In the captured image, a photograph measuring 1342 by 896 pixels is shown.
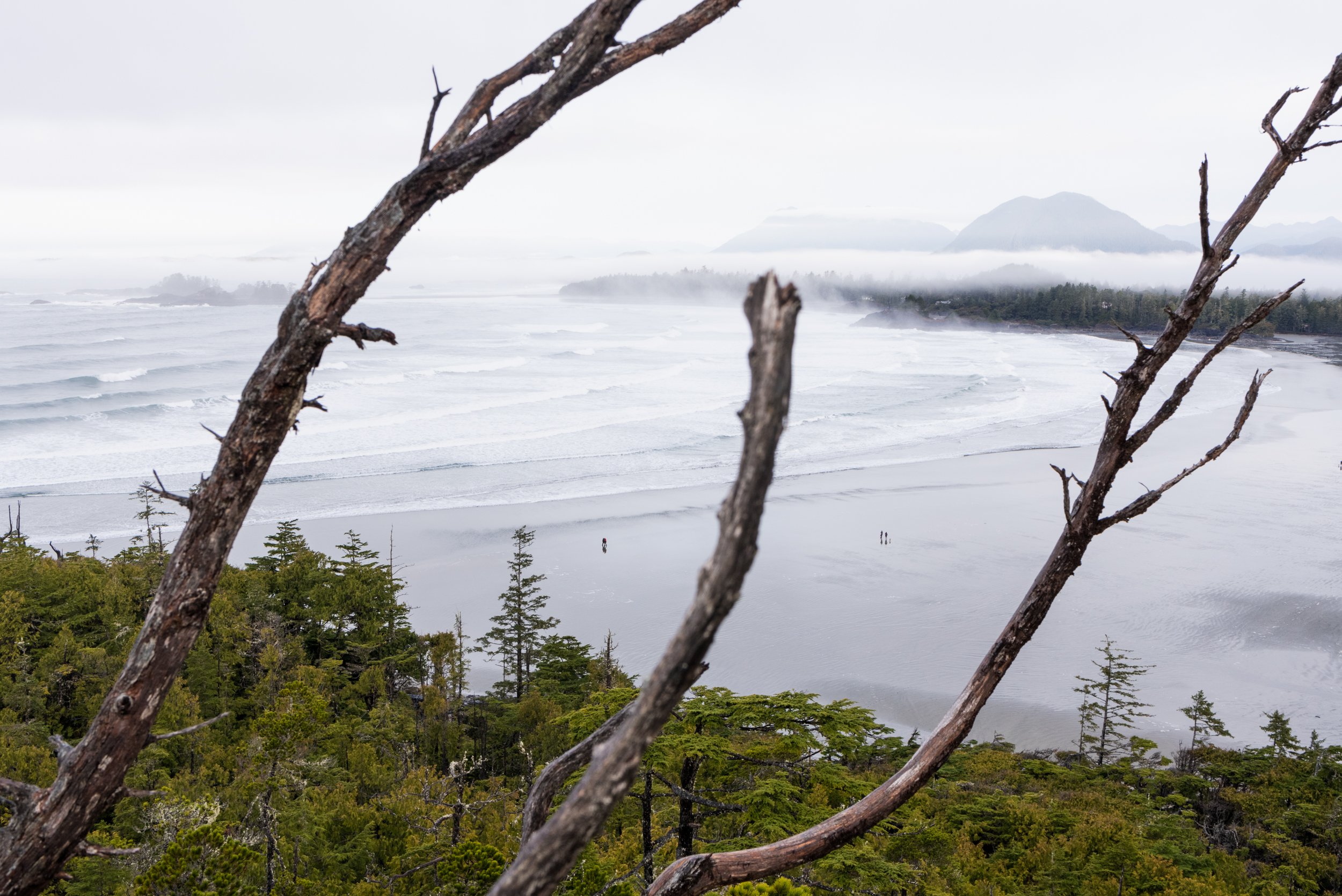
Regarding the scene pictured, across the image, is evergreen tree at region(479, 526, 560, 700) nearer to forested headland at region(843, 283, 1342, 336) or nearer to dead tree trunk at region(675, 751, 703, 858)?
dead tree trunk at region(675, 751, 703, 858)

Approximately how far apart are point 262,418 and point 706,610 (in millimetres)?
1466

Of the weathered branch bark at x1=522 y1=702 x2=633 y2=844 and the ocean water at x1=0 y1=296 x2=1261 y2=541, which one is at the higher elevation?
the weathered branch bark at x1=522 y1=702 x2=633 y2=844

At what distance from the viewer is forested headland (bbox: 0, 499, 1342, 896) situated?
20.7 feet

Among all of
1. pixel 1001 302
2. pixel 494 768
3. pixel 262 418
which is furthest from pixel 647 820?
pixel 1001 302

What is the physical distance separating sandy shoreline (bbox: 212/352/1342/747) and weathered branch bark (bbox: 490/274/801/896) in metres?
14.1

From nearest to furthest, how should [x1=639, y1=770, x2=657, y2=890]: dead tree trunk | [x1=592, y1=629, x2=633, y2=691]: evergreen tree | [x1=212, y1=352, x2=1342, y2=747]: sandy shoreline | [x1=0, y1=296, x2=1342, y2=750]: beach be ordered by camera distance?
[x1=639, y1=770, x2=657, y2=890]: dead tree trunk → [x1=592, y1=629, x2=633, y2=691]: evergreen tree → [x1=212, y1=352, x2=1342, y2=747]: sandy shoreline → [x1=0, y1=296, x2=1342, y2=750]: beach

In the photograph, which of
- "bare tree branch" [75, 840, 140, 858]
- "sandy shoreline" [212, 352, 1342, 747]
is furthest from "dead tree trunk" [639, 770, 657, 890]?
"sandy shoreline" [212, 352, 1342, 747]

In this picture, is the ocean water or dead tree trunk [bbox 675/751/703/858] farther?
the ocean water

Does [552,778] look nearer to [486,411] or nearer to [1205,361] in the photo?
[1205,361]

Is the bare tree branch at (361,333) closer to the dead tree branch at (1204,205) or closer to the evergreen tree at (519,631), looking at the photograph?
the dead tree branch at (1204,205)

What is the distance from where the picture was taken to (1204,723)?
1476 centimetres

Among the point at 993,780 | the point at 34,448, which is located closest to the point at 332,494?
the point at 34,448

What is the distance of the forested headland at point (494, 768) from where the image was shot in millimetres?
6320

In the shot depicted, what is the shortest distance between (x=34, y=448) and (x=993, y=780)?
96.1ft
